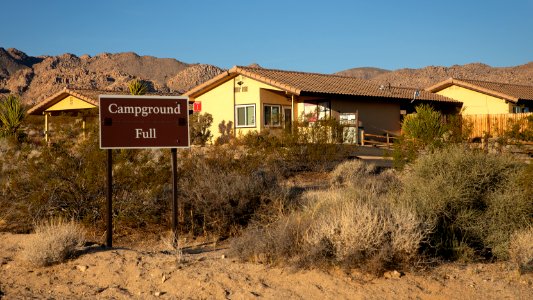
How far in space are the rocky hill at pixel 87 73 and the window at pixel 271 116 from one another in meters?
54.1

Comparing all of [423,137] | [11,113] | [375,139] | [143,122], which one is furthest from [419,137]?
[11,113]

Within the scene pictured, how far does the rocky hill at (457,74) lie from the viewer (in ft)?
326

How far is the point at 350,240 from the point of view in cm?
795

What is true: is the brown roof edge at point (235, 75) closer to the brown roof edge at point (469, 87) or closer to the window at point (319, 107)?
the window at point (319, 107)

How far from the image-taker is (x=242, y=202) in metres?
12.6

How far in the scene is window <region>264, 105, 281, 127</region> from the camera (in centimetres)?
2931

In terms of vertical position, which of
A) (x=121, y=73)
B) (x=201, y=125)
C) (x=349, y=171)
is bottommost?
(x=349, y=171)

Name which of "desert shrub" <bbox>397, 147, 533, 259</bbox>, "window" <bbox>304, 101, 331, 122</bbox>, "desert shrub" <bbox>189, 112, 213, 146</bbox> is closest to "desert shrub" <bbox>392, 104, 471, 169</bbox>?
"desert shrub" <bbox>397, 147, 533, 259</bbox>

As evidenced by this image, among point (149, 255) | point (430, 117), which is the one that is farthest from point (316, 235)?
point (430, 117)

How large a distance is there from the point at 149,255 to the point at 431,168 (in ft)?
16.4

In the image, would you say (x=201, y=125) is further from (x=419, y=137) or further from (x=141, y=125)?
(x=141, y=125)

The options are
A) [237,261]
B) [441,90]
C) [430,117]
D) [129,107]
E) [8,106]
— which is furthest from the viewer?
[441,90]

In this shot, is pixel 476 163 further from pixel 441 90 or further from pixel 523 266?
pixel 441 90

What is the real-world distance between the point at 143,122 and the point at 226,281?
11.7ft
